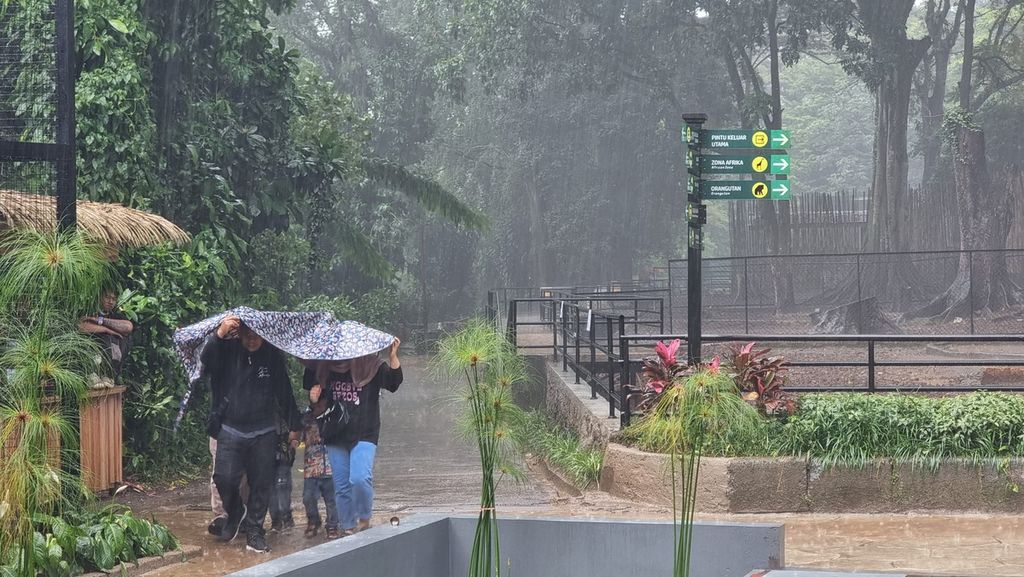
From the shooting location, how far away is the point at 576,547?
19.8ft

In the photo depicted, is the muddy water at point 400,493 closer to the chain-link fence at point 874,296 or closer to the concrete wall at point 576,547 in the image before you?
the concrete wall at point 576,547

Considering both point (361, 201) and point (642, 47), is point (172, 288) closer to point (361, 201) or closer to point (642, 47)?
point (361, 201)

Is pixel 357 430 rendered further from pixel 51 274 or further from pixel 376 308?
pixel 376 308

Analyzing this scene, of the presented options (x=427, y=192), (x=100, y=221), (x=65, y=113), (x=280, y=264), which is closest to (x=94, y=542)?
(x=65, y=113)

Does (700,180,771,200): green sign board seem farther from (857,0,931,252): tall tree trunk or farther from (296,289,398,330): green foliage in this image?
(857,0,931,252): tall tree trunk

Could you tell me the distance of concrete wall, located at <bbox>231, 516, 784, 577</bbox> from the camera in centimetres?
590

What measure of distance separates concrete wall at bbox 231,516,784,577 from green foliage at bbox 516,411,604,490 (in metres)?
3.15

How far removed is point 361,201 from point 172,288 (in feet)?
77.7

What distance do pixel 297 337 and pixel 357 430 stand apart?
793 mm

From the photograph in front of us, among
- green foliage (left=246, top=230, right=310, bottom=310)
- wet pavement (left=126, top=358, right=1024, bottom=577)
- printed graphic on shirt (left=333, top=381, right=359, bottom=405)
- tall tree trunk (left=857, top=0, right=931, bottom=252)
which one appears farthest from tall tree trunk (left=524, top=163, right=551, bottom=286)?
printed graphic on shirt (left=333, top=381, right=359, bottom=405)

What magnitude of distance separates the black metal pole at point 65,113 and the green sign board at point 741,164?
204 inches

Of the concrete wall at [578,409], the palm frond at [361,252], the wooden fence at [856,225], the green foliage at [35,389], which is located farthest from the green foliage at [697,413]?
the wooden fence at [856,225]

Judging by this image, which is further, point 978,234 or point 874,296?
point 978,234

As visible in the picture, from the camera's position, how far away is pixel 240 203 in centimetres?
→ 1569
